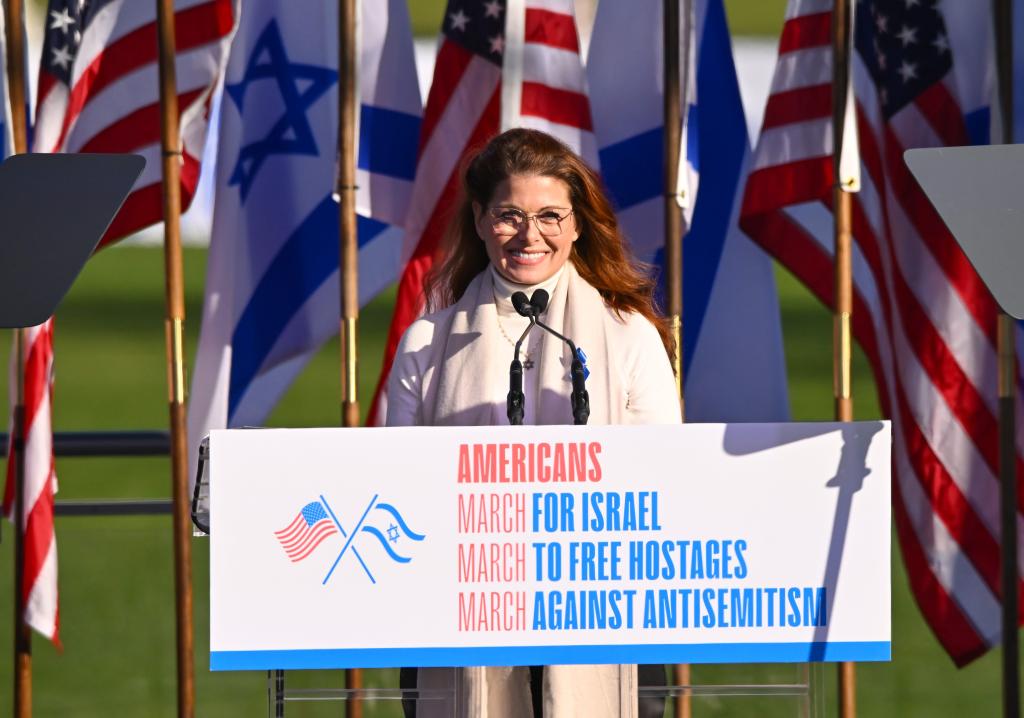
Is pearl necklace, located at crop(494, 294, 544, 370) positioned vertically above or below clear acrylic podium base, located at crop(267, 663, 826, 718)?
above

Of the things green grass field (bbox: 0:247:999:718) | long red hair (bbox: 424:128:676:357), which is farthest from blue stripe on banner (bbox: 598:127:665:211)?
long red hair (bbox: 424:128:676:357)

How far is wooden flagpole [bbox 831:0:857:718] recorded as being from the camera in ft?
13.6

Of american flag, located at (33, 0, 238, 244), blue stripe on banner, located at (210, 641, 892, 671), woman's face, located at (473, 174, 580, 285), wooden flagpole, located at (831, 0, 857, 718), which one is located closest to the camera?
blue stripe on banner, located at (210, 641, 892, 671)

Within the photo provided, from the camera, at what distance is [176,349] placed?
4254 millimetres

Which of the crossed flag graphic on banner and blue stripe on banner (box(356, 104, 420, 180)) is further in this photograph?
blue stripe on banner (box(356, 104, 420, 180))

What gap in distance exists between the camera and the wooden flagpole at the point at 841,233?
163 inches

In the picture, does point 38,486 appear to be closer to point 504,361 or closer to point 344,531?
point 504,361

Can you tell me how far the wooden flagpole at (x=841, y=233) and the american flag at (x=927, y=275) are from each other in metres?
0.19

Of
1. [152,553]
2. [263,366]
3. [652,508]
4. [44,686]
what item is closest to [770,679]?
[652,508]

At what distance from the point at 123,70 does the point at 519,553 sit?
3078 millimetres

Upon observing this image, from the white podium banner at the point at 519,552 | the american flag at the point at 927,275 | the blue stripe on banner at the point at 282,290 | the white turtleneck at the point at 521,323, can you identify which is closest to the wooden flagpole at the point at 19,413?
the blue stripe on banner at the point at 282,290

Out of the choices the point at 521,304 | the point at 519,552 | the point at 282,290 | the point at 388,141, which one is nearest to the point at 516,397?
the point at 521,304

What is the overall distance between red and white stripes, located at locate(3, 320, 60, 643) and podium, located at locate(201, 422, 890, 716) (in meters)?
2.62

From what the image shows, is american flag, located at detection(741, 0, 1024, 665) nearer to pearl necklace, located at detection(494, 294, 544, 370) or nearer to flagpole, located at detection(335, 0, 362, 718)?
flagpole, located at detection(335, 0, 362, 718)
